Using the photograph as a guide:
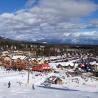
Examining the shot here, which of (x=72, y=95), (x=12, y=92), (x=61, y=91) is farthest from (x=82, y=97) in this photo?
(x=12, y=92)

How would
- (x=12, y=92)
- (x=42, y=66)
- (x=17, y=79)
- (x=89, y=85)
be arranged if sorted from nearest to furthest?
1. (x=12, y=92)
2. (x=89, y=85)
3. (x=17, y=79)
4. (x=42, y=66)

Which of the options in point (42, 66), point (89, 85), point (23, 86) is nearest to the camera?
point (23, 86)

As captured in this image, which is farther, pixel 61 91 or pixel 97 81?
pixel 97 81

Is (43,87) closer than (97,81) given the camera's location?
Yes

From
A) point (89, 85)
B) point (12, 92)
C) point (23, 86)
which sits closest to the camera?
point (12, 92)

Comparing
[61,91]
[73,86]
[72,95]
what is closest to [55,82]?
[73,86]

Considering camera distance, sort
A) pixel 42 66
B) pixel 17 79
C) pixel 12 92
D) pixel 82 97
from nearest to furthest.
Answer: pixel 82 97
pixel 12 92
pixel 17 79
pixel 42 66

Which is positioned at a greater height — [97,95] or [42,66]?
[42,66]

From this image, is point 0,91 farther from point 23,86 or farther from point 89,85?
point 89,85

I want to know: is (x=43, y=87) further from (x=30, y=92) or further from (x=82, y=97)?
(x=82, y=97)
